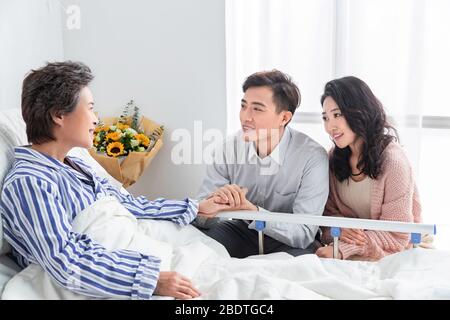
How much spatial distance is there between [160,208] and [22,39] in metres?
1.33

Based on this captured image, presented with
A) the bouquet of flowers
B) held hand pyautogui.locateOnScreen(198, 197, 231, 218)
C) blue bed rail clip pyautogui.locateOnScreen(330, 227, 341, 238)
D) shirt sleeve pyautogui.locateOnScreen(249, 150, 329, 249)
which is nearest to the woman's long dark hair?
shirt sleeve pyautogui.locateOnScreen(249, 150, 329, 249)

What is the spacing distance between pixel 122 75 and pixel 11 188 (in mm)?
1653

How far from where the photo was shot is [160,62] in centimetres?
301

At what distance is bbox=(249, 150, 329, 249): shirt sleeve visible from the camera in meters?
2.03

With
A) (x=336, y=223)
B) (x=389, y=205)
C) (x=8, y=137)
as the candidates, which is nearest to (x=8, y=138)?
(x=8, y=137)

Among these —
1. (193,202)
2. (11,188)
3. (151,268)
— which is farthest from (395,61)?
(11,188)

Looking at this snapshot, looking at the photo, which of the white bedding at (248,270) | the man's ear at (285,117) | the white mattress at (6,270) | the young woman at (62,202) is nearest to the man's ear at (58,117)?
the young woman at (62,202)

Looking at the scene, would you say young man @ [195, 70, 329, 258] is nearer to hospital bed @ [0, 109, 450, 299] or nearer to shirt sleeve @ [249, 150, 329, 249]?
shirt sleeve @ [249, 150, 329, 249]

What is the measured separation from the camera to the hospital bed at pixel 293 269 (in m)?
1.51

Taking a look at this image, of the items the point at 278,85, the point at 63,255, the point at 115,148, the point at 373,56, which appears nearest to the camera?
the point at 63,255

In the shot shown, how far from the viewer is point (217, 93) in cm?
293

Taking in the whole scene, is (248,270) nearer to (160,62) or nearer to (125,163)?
(125,163)

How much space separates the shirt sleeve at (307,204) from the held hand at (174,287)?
522 mm

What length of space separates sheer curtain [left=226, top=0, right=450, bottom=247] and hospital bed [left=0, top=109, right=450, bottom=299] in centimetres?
96
